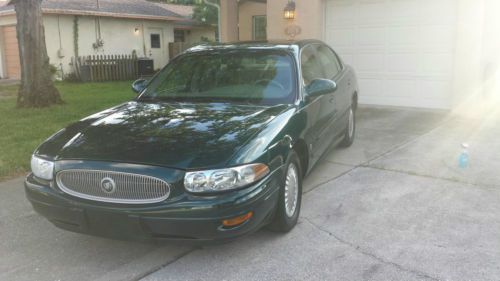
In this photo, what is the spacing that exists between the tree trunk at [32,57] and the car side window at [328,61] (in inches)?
264

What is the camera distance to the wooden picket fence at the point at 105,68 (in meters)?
17.3

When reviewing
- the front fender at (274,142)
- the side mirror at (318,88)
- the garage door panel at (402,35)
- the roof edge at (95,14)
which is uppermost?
the roof edge at (95,14)

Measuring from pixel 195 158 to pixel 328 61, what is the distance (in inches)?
134

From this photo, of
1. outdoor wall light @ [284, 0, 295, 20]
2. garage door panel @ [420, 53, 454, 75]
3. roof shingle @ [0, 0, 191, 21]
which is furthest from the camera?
roof shingle @ [0, 0, 191, 21]

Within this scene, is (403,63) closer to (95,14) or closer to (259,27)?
(259,27)

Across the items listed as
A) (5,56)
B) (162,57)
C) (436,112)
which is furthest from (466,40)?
(5,56)

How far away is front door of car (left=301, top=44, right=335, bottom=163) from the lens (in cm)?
442

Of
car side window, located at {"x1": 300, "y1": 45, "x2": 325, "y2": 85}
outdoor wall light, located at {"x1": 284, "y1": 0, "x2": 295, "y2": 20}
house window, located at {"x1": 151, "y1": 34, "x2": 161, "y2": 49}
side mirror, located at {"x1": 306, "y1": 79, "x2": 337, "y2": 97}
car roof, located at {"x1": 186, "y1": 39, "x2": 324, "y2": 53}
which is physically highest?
outdoor wall light, located at {"x1": 284, "y1": 0, "x2": 295, "y2": 20}

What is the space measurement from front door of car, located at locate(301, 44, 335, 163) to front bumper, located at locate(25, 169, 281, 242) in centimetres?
135

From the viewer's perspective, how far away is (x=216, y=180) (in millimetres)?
2953

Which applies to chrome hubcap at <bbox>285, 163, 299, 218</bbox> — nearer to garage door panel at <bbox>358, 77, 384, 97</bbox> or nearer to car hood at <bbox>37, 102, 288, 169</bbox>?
car hood at <bbox>37, 102, 288, 169</bbox>

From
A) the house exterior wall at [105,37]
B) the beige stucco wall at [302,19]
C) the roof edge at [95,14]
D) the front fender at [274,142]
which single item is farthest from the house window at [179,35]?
the front fender at [274,142]

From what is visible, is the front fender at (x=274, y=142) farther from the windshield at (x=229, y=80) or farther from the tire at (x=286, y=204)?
the windshield at (x=229, y=80)

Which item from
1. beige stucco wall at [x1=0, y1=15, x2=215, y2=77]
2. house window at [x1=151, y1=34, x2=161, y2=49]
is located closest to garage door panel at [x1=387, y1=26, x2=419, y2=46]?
beige stucco wall at [x1=0, y1=15, x2=215, y2=77]
